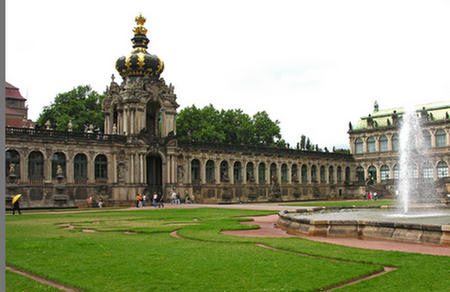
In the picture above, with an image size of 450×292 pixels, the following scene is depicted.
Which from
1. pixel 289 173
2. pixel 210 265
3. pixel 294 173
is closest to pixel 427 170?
pixel 294 173

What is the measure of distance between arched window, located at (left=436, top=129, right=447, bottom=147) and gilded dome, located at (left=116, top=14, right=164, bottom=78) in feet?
174

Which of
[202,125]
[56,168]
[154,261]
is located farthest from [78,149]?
[154,261]

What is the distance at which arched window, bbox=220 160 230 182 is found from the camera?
7343cm

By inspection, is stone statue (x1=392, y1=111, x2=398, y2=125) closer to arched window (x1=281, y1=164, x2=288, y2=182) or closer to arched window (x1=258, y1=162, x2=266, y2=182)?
arched window (x1=281, y1=164, x2=288, y2=182)

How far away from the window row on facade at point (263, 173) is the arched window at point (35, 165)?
21.8 metres

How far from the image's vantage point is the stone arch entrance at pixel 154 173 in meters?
66.3

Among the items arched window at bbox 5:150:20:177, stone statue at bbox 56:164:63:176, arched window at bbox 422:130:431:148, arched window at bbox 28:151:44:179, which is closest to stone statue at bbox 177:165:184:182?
stone statue at bbox 56:164:63:176

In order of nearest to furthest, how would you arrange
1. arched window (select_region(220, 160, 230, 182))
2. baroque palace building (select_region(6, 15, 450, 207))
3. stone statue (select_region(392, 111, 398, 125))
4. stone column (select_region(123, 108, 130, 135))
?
baroque palace building (select_region(6, 15, 450, 207))
stone column (select_region(123, 108, 130, 135))
arched window (select_region(220, 160, 230, 182))
stone statue (select_region(392, 111, 398, 125))

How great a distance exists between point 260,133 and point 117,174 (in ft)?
151

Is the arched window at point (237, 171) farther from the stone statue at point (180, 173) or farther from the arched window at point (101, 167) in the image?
the arched window at point (101, 167)

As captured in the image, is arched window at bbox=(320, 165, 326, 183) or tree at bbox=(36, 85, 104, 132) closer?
tree at bbox=(36, 85, 104, 132)

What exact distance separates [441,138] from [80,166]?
65005 millimetres

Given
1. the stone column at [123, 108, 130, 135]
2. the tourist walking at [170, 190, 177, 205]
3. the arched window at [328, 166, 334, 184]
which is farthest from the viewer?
the arched window at [328, 166, 334, 184]

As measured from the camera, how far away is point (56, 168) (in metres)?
56.0
